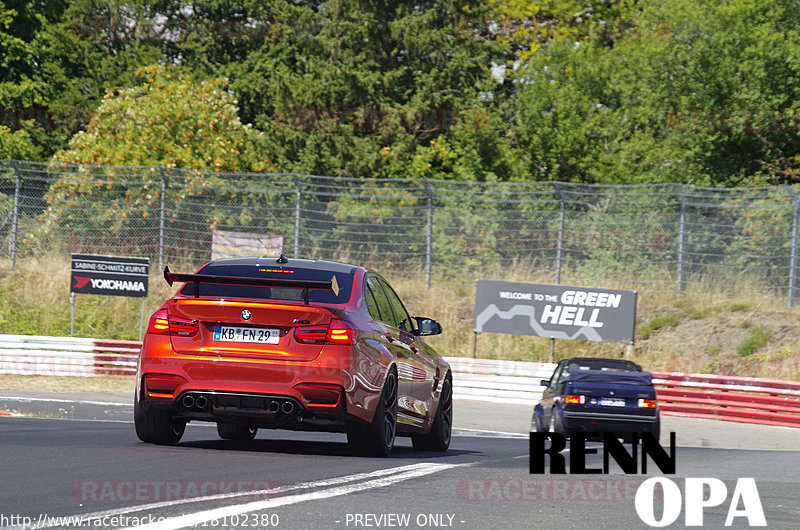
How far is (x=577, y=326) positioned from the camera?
28234mm

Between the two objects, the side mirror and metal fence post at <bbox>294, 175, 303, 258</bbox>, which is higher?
metal fence post at <bbox>294, 175, 303, 258</bbox>

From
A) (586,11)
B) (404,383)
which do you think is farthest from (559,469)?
(586,11)

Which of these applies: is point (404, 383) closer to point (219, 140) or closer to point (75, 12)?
point (219, 140)

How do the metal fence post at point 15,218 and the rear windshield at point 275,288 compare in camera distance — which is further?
the metal fence post at point 15,218

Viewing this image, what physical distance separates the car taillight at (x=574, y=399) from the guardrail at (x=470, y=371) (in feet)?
25.7

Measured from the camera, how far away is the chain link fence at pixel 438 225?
1099 inches

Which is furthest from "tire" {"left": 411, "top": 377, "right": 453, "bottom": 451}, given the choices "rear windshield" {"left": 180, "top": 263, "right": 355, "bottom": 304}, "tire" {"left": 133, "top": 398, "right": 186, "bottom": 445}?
"tire" {"left": 133, "top": 398, "right": 186, "bottom": 445}

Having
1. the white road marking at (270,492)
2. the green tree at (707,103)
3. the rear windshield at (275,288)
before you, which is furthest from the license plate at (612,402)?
the green tree at (707,103)

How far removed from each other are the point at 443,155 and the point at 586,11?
16059mm

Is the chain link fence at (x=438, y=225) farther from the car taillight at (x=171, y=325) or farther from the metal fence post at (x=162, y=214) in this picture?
the car taillight at (x=171, y=325)

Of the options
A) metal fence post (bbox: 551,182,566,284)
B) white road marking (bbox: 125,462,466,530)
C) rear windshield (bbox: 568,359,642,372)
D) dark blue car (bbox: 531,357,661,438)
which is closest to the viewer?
white road marking (bbox: 125,462,466,530)

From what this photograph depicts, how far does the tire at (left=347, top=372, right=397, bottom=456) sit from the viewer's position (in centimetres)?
1005

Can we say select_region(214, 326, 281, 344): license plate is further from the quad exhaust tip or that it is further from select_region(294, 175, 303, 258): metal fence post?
select_region(294, 175, 303, 258): metal fence post

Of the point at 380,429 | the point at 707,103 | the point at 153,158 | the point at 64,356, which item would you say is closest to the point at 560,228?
the point at 64,356
